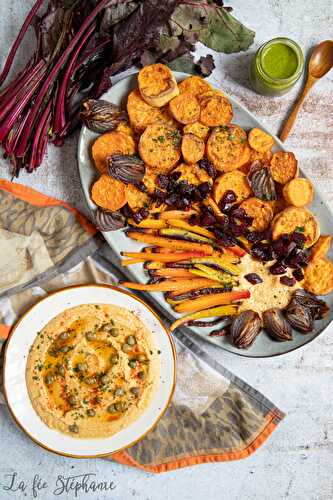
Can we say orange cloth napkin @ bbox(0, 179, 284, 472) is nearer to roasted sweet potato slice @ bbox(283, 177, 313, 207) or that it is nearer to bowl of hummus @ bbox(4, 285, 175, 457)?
bowl of hummus @ bbox(4, 285, 175, 457)

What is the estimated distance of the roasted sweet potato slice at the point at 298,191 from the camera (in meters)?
2.99

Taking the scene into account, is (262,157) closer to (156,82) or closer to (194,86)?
(194,86)

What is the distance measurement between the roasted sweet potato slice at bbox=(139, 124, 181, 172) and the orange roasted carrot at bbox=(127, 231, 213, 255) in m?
0.41

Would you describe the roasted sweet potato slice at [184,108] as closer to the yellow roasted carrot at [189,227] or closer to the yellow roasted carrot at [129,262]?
the yellow roasted carrot at [189,227]

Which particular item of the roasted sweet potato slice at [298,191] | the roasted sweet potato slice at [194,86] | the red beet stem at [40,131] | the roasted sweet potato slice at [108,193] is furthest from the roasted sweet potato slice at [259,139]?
the red beet stem at [40,131]

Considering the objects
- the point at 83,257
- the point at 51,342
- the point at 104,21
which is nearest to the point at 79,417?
the point at 51,342

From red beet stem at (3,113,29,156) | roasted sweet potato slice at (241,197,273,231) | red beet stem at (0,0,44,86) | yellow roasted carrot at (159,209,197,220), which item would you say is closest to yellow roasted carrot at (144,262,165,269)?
yellow roasted carrot at (159,209,197,220)

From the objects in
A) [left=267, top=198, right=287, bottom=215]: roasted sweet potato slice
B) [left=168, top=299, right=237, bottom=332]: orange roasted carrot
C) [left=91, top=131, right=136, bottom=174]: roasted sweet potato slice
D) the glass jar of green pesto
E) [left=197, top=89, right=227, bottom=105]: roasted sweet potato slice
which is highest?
the glass jar of green pesto

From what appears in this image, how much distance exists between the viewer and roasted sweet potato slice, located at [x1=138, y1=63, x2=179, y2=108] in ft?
9.71

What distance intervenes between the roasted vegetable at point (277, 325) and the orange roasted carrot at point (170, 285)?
0.40m

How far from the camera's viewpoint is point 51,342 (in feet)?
10.4

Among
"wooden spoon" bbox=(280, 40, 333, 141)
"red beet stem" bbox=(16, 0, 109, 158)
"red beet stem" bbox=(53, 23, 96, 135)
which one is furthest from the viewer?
"wooden spoon" bbox=(280, 40, 333, 141)

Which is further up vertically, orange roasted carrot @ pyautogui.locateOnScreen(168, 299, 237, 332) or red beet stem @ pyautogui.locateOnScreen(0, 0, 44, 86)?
red beet stem @ pyautogui.locateOnScreen(0, 0, 44, 86)

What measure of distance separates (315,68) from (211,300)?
162 cm
